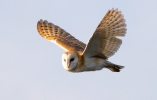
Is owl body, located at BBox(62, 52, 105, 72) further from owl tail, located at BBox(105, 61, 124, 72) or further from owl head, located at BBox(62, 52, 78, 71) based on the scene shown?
owl tail, located at BBox(105, 61, 124, 72)

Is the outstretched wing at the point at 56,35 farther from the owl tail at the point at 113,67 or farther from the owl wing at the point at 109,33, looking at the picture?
the owl wing at the point at 109,33

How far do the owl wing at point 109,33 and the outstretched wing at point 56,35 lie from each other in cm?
182

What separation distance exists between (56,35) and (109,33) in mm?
3431

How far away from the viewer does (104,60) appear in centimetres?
1794

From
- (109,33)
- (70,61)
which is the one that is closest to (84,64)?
(70,61)

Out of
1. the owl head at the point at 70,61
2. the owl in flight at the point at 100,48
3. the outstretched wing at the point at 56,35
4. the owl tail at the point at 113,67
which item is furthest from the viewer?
the outstretched wing at the point at 56,35

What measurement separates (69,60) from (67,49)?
4.73ft

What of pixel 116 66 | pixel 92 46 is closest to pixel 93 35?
pixel 92 46

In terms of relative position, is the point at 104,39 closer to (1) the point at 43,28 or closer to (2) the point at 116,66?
(2) the point at 116,66

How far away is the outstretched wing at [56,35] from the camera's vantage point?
19562mm

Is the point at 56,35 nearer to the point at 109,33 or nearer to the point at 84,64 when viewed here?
the point at 84,64

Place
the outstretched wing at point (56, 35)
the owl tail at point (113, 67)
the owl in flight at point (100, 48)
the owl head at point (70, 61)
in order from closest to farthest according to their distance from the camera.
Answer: the owl in flight at point (100, 48)
the owl head at point (70, 61)
the owl tail at point (113, 67)
the outstretched wing at point (56, 35)

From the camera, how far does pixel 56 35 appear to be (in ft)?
66.9

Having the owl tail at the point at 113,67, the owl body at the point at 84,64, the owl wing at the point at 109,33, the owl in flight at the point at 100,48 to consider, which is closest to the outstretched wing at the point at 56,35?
the owl tail at the point at 113,67
